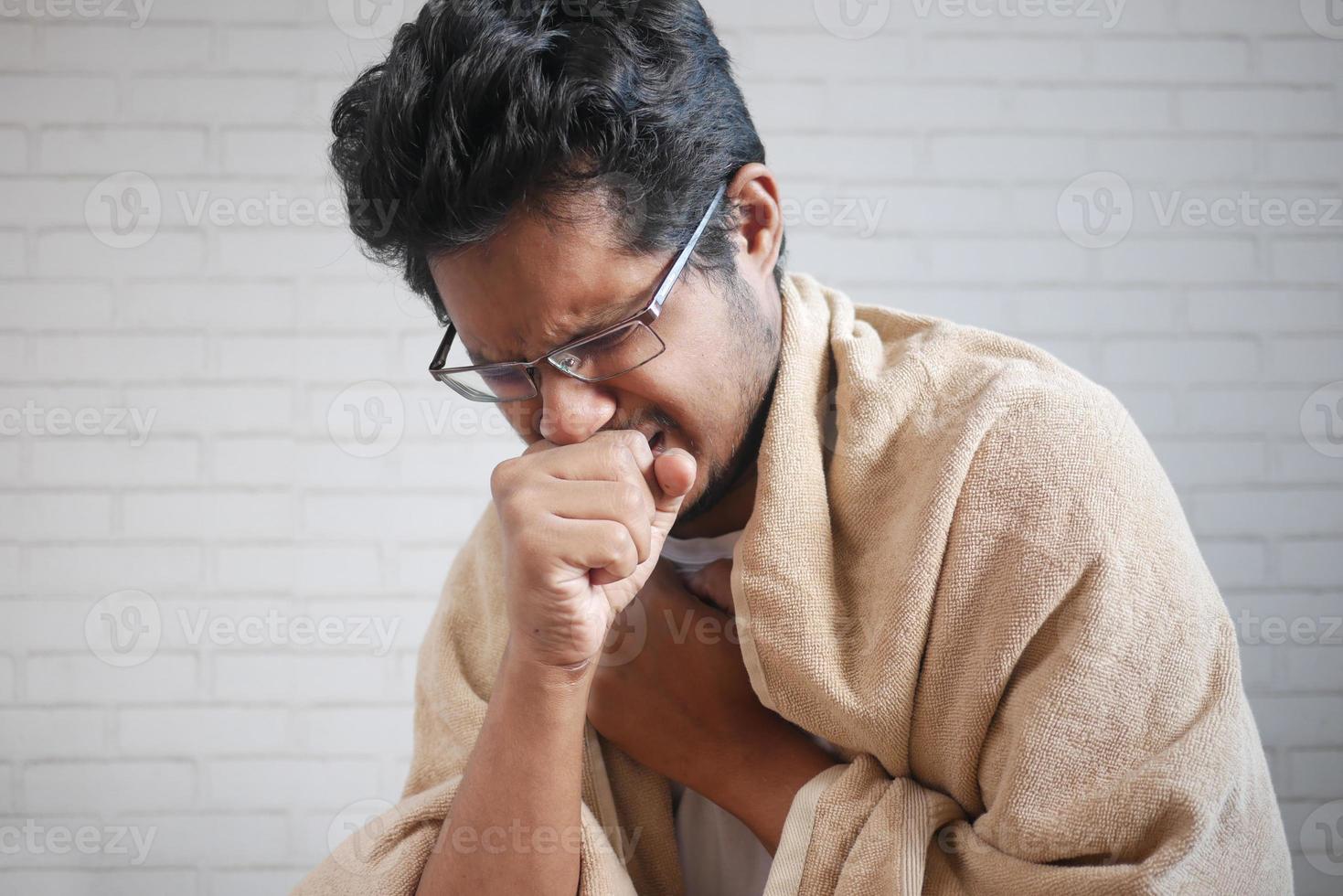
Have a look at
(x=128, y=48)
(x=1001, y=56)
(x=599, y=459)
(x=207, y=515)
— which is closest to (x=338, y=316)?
(x=207, y=515)

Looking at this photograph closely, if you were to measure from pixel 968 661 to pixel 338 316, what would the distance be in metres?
1.66

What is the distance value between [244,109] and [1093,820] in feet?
6.96

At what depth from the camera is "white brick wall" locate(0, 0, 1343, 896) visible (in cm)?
217

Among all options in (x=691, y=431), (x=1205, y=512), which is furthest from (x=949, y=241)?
(x=691, y=431)

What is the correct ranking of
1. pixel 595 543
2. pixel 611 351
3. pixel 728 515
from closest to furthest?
pixel 595 543, pixel 611 351, pixel 728 515

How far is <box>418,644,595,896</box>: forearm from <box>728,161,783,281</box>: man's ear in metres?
0.52

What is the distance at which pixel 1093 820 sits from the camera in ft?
2.83

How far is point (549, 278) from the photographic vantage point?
102 cm

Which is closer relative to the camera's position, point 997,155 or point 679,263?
point 679,263

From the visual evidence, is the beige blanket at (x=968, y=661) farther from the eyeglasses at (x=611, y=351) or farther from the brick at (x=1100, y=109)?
the brick at (x=1100, y=109)

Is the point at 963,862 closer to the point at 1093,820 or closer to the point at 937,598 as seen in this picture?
the point at 1093,820

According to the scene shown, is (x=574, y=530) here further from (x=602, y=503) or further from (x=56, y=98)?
(x=56, y=98)

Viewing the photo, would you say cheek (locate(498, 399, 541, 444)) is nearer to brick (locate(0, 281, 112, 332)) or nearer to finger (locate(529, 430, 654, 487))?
finger (locate(529, 430, 654, 487))

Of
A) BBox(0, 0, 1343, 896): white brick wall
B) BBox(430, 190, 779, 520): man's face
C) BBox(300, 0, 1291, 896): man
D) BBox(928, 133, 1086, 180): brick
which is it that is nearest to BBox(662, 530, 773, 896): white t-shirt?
BBox(300, 0, 1291, 896): man
